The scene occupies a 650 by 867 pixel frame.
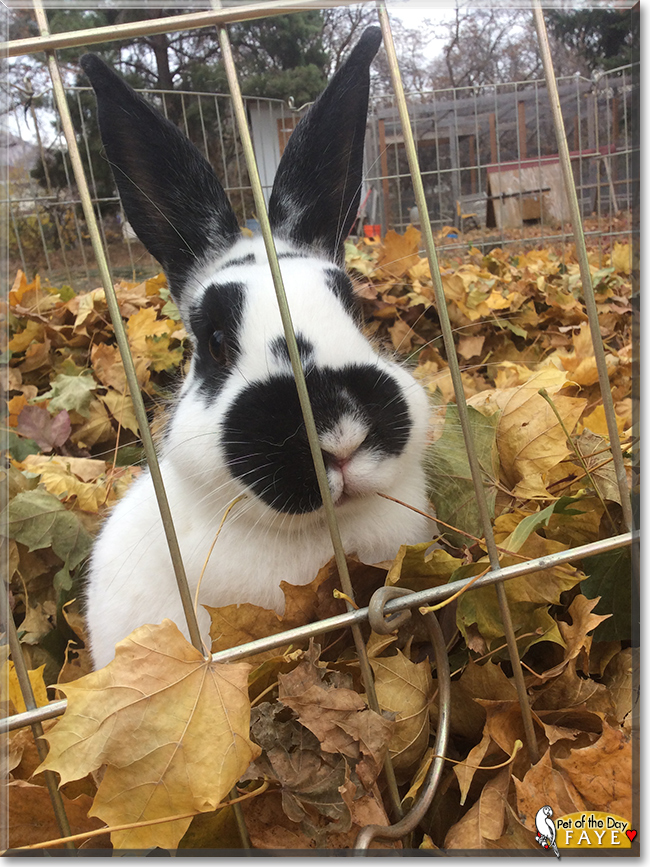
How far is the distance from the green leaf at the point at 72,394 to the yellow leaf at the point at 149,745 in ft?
4.93

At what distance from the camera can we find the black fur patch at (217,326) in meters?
1.05

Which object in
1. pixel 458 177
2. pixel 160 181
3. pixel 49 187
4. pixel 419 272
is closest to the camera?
pixel 160 181

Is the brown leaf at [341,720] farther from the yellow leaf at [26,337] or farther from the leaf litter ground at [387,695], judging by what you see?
the yellow leaf at [26,337]

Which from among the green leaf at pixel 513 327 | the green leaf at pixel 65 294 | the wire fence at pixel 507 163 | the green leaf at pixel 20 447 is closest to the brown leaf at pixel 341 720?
the green leaf at pixel 20 447

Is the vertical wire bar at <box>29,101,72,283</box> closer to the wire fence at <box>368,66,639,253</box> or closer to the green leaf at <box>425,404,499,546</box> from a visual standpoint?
the wire fence at <box>368,66,639,253</box>

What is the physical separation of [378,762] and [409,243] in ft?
7.35

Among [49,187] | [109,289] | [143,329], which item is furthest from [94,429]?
[49,187]

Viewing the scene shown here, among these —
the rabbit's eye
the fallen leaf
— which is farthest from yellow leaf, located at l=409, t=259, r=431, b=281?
the rabbit's eye

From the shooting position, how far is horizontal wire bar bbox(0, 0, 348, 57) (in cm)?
71

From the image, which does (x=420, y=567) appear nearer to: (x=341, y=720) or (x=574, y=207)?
(x=341, y=720)

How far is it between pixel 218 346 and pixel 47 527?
0.68 metres

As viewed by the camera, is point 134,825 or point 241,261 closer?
point 134,825

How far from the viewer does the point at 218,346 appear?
111 cm

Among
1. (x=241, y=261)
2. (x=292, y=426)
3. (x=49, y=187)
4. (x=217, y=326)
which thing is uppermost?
(x=49, y=187)
